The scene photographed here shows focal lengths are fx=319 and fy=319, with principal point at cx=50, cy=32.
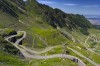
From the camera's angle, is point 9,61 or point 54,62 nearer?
point 9,61

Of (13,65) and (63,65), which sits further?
(63,65)

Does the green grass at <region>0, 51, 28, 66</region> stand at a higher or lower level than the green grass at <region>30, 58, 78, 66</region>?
higher

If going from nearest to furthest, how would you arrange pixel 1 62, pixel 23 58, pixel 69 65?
pixel 1 62, pixel 69 65, pixel 23 58

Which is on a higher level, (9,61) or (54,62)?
(9,61)

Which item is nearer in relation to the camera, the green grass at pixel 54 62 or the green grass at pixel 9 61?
the green grass at pixel 9 61

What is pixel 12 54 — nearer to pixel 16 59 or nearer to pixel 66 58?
pixel 16 59

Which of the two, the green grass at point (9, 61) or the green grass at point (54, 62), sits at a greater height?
the green grass at point (9, 61)

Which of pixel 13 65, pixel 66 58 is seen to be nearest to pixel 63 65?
pixel 66 58

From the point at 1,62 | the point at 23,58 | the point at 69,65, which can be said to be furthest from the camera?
the point at 23,58

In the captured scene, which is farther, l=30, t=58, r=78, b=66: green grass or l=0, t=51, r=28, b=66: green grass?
l=30, t=58, r=78, b=66: green grass
